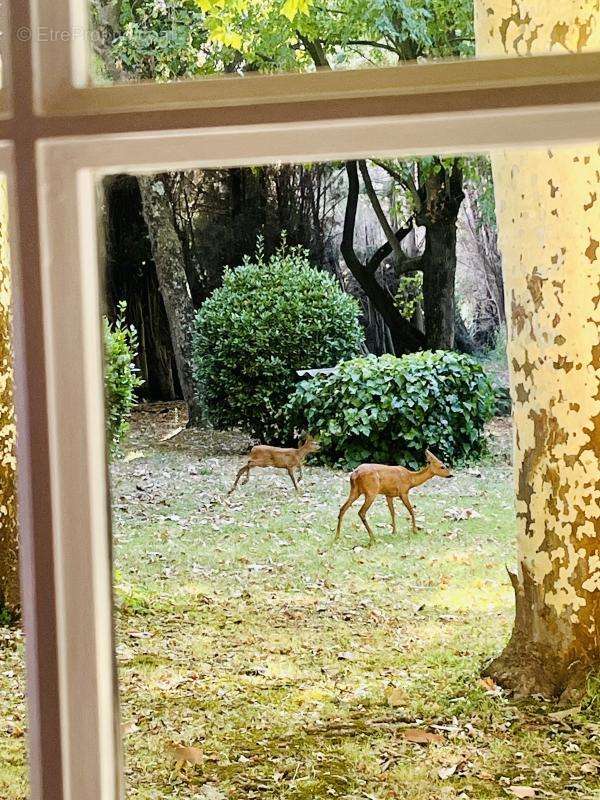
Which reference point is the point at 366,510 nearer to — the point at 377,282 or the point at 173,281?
the point at 377,282

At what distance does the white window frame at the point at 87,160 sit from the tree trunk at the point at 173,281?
68 cm

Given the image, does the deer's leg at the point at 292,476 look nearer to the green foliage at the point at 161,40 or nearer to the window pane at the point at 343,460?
the window pane at the point at 343,460

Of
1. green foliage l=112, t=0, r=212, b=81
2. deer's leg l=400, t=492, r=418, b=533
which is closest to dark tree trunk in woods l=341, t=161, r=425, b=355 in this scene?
deer's leg l=400, t=492, r=418, b=533

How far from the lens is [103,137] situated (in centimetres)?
48

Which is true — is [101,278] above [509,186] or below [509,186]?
below

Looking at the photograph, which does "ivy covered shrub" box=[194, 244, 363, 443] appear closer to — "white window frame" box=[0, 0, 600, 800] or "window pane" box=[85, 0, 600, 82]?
"window pane" box=[85, 0, 600, 82]

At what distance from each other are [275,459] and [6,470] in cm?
48

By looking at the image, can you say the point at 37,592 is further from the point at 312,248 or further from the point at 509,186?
the point at 312,248

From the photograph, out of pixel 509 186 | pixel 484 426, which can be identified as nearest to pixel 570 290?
pixel 509 186

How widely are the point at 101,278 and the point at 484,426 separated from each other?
2.50 feet

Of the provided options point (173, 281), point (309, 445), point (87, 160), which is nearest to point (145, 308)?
point (173, 281)

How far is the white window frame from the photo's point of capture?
17.9 inches

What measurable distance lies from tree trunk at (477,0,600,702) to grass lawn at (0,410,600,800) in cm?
8

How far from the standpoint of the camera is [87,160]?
1.59 feet
